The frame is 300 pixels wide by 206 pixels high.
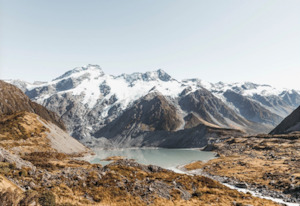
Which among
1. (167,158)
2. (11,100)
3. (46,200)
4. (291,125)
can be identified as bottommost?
(167,158)

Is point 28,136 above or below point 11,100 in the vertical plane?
below

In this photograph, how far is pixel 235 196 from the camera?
36.8m

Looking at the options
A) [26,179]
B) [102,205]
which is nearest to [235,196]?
[102,205]

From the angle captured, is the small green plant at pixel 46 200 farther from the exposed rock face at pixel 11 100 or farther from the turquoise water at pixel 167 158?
the exposed rock face at pixel 11 100

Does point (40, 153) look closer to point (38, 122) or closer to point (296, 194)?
point (38, 122)

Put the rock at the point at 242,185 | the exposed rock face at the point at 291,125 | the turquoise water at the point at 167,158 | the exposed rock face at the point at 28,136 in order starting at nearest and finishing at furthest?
1. the rock at the point at 242,185
2. the exposed rock face at the point at 28,136
3. the turquoise water at the point at 167,158
4. the exposed rock face at the point at 291,125

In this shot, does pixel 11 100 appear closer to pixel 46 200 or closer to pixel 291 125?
pixel 46 200

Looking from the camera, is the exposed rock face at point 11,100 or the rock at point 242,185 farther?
the exposed rock face at point 11,100

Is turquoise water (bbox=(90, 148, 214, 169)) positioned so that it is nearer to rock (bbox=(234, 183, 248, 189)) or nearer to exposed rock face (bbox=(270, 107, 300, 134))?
rock (bbox=(234, 183, 248, 189))

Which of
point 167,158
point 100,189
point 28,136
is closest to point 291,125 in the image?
point 167,158

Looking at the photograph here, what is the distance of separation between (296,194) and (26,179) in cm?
4776

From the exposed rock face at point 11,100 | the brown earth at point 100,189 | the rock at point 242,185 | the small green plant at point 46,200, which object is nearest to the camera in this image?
the small green plant at point 46,200

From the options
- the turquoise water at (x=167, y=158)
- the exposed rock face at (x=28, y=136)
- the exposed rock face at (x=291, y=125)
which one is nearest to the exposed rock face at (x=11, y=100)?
the exposed rock face at (x=28, y=136)

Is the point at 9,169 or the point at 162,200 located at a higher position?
Result: the point at 9,169
